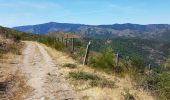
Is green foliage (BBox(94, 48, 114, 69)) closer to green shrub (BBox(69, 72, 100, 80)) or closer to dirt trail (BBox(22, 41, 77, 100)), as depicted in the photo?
dirt trail (BBox(22, 41, 77, 100))

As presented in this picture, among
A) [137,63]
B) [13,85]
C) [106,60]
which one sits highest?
[106,60]

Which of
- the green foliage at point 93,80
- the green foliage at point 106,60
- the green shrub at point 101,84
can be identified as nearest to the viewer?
the green shrub at point 101,84

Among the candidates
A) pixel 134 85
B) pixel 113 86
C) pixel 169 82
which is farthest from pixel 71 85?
pixel 169 82

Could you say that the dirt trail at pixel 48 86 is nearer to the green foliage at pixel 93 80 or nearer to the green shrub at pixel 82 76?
the green shrub at pixel 82 76

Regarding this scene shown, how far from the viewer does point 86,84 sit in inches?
706

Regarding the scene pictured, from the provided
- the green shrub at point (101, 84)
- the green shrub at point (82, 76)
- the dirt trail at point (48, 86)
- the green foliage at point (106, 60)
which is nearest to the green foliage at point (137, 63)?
the green foliage at point (106, 60)

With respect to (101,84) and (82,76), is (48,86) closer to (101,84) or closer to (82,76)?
(101,84)

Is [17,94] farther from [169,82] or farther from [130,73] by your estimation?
[130,73]

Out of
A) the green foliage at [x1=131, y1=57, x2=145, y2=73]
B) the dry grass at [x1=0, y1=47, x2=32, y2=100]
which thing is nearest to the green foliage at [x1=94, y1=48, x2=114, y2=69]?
the dry grass at [x1=0, y1=47, x2=32, y2=100]

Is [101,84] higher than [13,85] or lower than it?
higher

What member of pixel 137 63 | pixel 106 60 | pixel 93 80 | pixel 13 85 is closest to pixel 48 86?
pixel 13 85

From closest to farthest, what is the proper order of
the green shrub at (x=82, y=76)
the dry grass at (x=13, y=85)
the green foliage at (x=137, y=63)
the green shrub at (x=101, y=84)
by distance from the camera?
1. the dry grass at (x=13, y=85)
2. the green shrub at (x=101, y=84)
3. the green shrub at (x=82, y=76)
4. the green foliage at (x=137, y=63)

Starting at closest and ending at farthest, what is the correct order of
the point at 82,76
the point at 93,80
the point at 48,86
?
1. the point at 48,86
2. the point at 93,80
3. the point at 82,76

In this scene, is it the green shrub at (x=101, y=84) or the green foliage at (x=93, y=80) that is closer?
the green shrub at (x=101, y=84)
